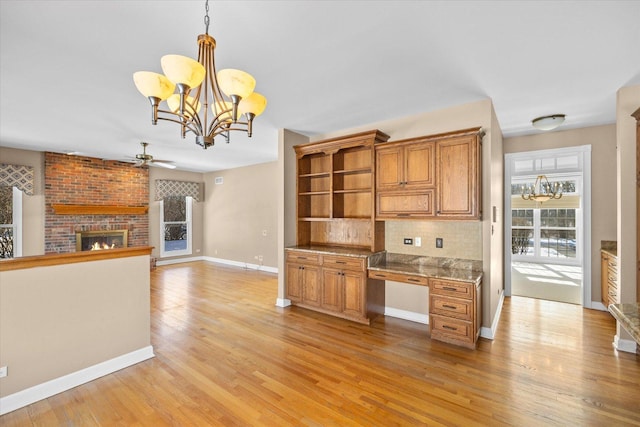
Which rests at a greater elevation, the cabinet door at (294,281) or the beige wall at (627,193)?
the beige wall at (627,193)

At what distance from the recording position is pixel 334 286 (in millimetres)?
3889

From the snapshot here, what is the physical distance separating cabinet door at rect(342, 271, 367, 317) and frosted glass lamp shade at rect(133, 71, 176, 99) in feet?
9.36

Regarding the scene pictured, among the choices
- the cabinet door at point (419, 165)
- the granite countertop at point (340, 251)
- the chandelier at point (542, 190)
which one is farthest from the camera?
the chandelier at point (542, 190)

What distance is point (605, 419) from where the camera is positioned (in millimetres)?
1958

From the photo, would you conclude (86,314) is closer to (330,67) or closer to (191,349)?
(191,349)

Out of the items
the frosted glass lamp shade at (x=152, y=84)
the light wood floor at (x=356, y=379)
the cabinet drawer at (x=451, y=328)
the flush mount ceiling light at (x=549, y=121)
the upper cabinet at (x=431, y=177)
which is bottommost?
the light wood floor at (x=356, y=379)

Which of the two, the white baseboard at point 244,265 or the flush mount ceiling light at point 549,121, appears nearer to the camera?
the flush mount ceiling light at point 549,121

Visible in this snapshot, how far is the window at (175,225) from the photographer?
791 centimetres

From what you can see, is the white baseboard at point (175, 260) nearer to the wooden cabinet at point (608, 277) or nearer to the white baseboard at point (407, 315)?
the white baseboard at point (407, 315)

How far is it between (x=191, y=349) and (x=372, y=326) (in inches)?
83.3

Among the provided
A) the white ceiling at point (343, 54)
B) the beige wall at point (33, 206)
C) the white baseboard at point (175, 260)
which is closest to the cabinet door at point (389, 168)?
the white ceiling at point (343, 54)

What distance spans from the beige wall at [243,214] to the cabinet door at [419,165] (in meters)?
3.77

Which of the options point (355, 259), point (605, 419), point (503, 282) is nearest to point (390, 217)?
point (355, 259)

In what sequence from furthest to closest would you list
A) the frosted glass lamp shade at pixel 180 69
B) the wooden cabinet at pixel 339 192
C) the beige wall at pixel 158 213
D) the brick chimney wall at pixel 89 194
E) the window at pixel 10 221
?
the beige wall at pixel 158 213 < the brick chimney wall at pixel 89 194 < the window at pixel 10 221 < the wooden cabinet at pixel 339 192 < the frosted glass lamp shade at pixel 180 69
